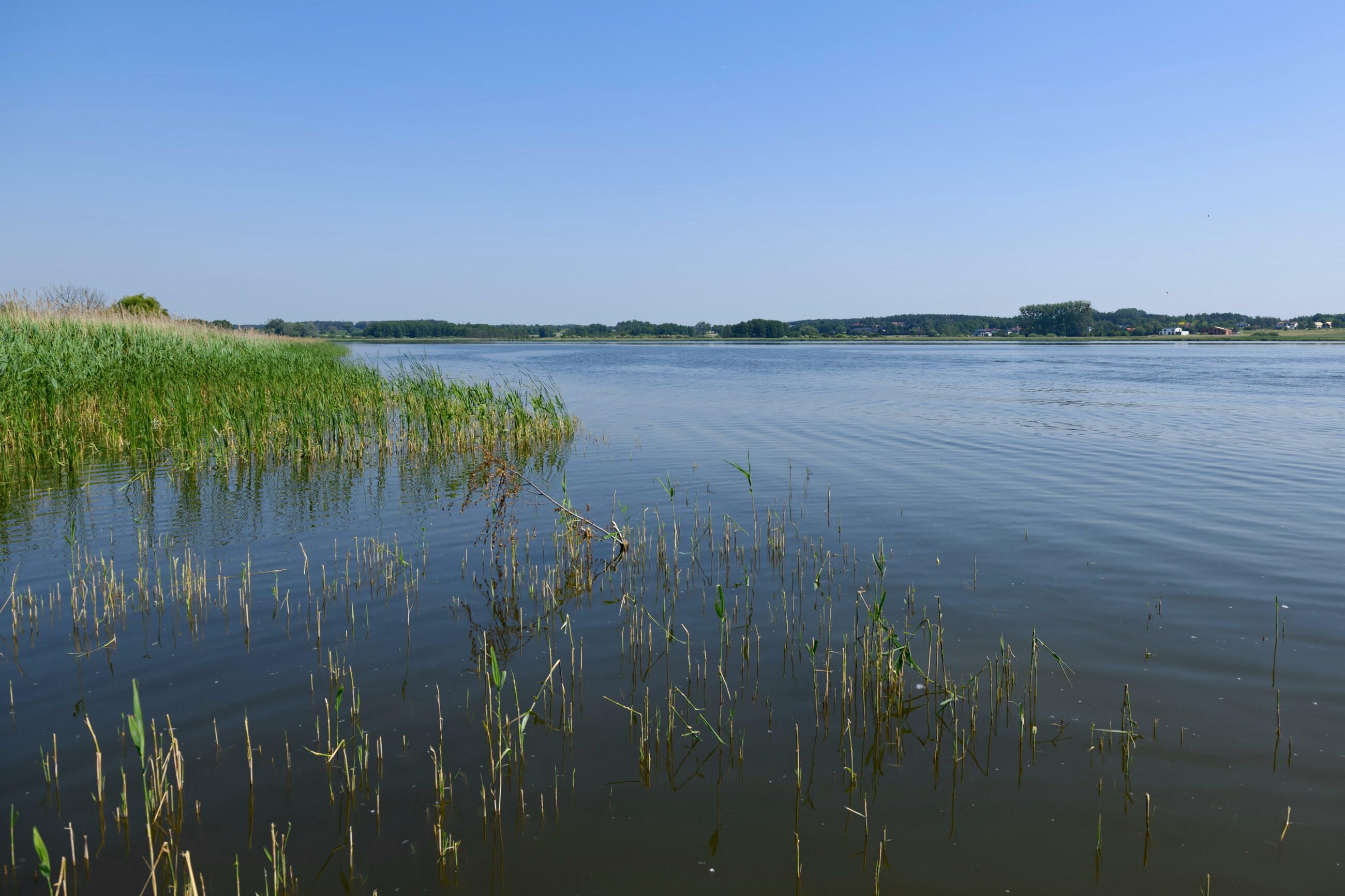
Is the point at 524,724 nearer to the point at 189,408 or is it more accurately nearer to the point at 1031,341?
the point at 189,408

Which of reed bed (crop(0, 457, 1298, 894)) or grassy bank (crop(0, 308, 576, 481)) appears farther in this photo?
grassy bank (crop(0, 308, 576, 481))

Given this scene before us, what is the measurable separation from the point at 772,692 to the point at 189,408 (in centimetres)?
1642

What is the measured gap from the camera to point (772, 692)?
634 centimetres

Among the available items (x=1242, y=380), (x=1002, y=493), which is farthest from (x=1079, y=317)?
(x=1002, y=493)

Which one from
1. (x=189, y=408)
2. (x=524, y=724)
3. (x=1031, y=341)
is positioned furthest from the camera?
(x=1031, y=341)

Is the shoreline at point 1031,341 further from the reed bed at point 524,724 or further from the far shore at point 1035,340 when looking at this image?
the reed bed at point 524,724

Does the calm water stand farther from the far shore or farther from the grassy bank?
the far shore

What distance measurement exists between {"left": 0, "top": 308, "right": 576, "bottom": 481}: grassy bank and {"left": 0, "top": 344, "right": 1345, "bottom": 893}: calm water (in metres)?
2.19

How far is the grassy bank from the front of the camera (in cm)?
1619

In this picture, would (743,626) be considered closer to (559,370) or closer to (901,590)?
(901,590)

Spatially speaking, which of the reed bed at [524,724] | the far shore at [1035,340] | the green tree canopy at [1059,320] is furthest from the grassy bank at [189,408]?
the green tree canopy at [1059,320]

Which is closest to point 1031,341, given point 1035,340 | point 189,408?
point 1035,340

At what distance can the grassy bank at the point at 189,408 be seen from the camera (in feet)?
53.1

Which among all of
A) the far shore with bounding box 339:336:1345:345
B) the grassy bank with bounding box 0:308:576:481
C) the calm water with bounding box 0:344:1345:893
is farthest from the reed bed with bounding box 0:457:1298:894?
the far shore with bounding box 339:336:1345:345
